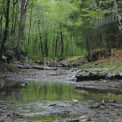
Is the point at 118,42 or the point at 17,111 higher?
the point at 118,42

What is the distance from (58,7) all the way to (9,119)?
46.0 metres

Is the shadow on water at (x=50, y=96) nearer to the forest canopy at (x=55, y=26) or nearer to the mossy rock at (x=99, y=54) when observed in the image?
the forest canopy at (x=55, y=26)

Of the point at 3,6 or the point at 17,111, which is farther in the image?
the point at 3,6

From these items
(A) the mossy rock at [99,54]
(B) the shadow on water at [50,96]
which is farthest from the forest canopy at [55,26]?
(B) the shadow on water at [50,96]

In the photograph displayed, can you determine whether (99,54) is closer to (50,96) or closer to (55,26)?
(50,96)

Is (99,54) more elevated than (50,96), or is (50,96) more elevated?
(99,54)

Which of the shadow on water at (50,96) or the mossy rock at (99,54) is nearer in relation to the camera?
the shadow on water at (50,96)

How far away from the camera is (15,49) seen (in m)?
28.6

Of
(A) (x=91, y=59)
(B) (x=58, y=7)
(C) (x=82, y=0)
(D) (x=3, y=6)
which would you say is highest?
(B) (x=58, y=7)

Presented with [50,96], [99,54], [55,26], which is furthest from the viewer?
[55,26]

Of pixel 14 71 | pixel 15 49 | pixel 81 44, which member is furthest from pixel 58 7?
pixel 14 71

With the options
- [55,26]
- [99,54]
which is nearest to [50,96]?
[99,54]

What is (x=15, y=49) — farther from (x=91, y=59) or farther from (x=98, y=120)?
(x=98, y=120)

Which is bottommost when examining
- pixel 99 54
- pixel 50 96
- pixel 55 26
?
pixel 50 96
